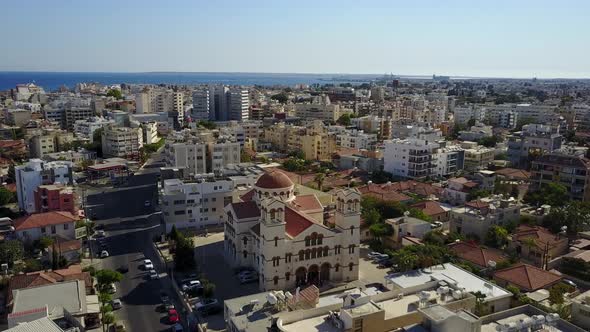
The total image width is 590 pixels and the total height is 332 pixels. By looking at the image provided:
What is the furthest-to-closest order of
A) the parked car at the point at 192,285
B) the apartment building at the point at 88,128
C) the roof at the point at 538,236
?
1. the apartment building at the point at 88,128
2. the roof at the point at 538,236
3. the parked car at the point at 192,285

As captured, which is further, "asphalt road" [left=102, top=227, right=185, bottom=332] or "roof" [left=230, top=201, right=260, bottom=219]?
"roof" [left=230, top=201, right=260, bottom=219]

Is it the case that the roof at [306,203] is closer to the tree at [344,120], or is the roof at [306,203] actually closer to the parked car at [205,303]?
the parked car at [205,303]

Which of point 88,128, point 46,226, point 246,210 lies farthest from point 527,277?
point 88,128

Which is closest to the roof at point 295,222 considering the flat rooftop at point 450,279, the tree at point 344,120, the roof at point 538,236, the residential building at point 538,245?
the flat rooftop at point 450,279

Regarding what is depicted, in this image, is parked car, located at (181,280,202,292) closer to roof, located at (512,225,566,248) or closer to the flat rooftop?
the flat rooftop

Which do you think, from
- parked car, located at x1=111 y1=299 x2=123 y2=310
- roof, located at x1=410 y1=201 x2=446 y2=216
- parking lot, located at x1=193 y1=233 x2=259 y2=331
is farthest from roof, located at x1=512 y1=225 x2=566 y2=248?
parked car, located at x1=111 y1=299 x2=123 y2=310

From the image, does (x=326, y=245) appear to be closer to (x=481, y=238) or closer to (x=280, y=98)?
(x=481, y=238)

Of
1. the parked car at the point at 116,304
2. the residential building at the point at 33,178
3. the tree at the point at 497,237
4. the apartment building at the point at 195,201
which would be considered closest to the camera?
the parked car at the point at 116,304
